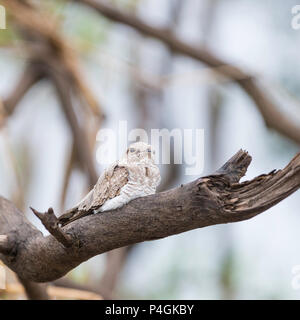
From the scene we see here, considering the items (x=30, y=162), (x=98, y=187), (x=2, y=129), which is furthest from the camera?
(x=30, y=162)

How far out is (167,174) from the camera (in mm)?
4371

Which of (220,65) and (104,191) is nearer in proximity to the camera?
(104,191)

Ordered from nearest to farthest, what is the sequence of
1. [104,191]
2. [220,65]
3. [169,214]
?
[169,214] → [104,191] → [220,65]

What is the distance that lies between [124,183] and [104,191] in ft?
0.21

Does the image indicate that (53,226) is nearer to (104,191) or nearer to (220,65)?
(104,191)

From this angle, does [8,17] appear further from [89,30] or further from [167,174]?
[167,174]

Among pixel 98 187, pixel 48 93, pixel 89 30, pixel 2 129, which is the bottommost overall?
pixel 98 187

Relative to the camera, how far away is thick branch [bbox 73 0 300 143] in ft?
12.0

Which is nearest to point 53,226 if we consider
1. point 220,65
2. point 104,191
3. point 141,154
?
point 104,191

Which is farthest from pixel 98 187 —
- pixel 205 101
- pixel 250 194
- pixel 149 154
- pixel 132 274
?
pixel 205 101

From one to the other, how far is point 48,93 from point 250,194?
14.8 ft

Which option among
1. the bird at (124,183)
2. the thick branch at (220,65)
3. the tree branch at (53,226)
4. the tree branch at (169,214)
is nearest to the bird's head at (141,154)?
the bird at (124,183)

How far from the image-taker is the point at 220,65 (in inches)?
162

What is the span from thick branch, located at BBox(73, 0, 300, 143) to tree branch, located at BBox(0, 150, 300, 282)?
2.24 meters
